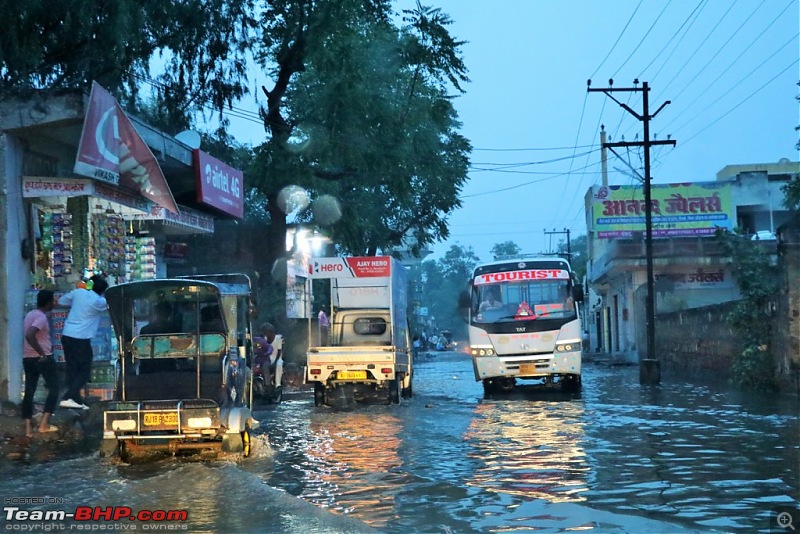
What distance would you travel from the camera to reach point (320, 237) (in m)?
33.7

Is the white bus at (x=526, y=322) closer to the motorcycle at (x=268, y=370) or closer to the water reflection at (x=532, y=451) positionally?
the water reflection at (x=532, y=451)

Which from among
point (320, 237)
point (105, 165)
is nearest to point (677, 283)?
point (320, 237)

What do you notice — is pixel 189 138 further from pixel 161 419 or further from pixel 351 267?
pixel 161 419

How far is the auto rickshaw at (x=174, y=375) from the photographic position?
10531 millimetres

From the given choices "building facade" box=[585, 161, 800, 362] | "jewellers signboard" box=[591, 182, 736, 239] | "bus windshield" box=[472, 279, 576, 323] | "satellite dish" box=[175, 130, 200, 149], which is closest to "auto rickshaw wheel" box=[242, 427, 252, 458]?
"satellite dish" box=[175, 130, 200, 149]

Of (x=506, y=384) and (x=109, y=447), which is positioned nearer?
(x=109, y=447)

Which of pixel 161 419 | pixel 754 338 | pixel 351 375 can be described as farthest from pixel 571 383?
pixel 161 419

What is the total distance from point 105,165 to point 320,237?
61.5 ft

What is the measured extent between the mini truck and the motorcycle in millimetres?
948

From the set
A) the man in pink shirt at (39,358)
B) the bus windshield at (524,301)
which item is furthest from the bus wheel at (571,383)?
the man in pink shirt at (39,358)

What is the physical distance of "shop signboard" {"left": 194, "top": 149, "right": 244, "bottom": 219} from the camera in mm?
20531

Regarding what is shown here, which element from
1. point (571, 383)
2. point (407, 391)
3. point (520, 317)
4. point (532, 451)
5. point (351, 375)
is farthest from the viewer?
point (407, 391)

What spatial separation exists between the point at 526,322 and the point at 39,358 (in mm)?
11916

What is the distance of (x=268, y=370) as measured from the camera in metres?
20.5
